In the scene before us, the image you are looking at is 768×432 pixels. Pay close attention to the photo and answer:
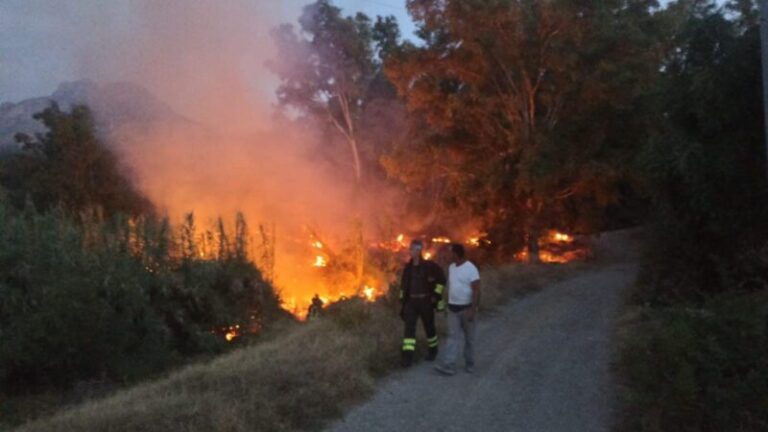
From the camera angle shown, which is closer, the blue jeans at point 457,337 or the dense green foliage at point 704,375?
the dense green foliage at point 704,375

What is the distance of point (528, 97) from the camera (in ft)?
86.7

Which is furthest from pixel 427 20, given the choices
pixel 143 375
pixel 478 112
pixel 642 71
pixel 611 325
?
pixel 143 375

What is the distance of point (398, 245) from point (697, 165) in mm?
14106

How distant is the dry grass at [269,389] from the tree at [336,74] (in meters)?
24.8

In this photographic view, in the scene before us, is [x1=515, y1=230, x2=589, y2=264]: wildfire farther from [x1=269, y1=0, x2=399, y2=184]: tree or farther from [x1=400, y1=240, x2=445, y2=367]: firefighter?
[x1=400, y1=240, x2=445, y2=367]: firefighter

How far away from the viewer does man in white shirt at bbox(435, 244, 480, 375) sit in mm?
10281

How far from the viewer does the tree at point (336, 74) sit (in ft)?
117

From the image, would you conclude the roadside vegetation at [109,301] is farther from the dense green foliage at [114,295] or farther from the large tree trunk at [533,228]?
the large tree trunk at [533,228]

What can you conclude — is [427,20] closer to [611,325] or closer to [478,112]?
[478,112]

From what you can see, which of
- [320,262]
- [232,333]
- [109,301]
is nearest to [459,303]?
[109,301]

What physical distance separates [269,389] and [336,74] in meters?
29.1

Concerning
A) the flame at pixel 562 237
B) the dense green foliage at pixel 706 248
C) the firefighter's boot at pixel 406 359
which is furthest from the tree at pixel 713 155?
the flame at pixel 562 237

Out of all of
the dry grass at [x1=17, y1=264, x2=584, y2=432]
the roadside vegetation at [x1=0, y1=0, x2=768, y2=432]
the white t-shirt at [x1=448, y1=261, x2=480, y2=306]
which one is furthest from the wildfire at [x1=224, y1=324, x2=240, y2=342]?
the white t-shirt at [x1=448, y1=261, x2=480, y2=306]

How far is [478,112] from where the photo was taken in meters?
26.9
